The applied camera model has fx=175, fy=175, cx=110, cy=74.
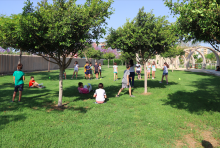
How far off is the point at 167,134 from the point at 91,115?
2499mm

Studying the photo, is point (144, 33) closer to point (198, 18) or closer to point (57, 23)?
point (198, 18)

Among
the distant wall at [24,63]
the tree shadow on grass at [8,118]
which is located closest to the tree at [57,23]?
the tree shadow on grass at [8,118]

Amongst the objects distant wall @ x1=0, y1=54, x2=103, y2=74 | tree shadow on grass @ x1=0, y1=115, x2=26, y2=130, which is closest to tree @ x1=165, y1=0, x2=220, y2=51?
tree shadow on grass @ x1=0, y1=115, x2=26, y2=130

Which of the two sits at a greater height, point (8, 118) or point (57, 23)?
point (57, 23)

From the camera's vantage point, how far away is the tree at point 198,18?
14.4 feet

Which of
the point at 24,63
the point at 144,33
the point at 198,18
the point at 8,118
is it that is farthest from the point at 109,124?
the point at 24,63

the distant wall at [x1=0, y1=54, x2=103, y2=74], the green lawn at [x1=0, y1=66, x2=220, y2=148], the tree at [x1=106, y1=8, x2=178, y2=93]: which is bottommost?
the green lawn at [x1=0, y1=66, x2=220, y2=148]

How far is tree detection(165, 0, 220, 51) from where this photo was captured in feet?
14.4

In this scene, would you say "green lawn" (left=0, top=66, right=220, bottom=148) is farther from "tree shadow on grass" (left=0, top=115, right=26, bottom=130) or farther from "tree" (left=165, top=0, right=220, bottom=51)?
"tree" (left=165, top=0, right=220, bottom=51)

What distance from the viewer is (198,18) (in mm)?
4879

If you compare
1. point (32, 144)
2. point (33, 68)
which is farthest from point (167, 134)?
point (33, 68)

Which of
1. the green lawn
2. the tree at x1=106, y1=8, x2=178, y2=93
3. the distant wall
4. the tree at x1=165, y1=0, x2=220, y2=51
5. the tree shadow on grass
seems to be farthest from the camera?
the distant wall

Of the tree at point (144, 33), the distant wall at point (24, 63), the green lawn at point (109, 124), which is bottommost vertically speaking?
the green lawn at point (109, 124)

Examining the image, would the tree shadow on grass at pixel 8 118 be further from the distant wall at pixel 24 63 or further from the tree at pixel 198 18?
the distant wall at pixel 24 63
